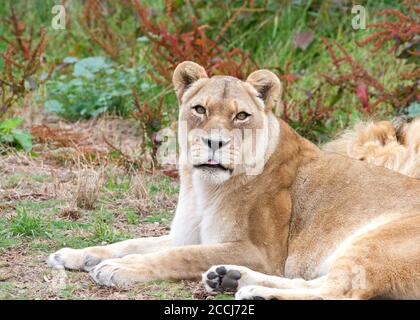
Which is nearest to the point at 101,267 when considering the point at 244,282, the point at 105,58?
the point at 244,282

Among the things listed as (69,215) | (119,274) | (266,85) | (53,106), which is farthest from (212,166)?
(53,106)

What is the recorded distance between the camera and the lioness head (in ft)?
16.2

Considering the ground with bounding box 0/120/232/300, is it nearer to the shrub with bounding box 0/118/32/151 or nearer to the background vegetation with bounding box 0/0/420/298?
the background vegetation with bounding box 0/0/420/298

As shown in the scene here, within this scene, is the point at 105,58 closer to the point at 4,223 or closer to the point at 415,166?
the point at 4,223

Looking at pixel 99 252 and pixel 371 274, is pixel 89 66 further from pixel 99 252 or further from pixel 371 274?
pixel 371 274

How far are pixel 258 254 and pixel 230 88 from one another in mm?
928

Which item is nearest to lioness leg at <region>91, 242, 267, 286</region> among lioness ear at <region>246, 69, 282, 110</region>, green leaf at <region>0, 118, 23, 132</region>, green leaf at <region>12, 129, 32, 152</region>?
lioness ear at <region>246, 69, 282, 110</region>

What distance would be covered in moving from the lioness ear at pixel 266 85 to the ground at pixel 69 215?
3.72ft

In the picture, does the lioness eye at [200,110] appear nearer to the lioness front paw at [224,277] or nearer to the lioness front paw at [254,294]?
the lioness front paw at [224,277]

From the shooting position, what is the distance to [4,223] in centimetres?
600

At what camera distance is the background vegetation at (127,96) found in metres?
6.02

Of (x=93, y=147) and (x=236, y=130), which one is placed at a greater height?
(x=236, y=130)
